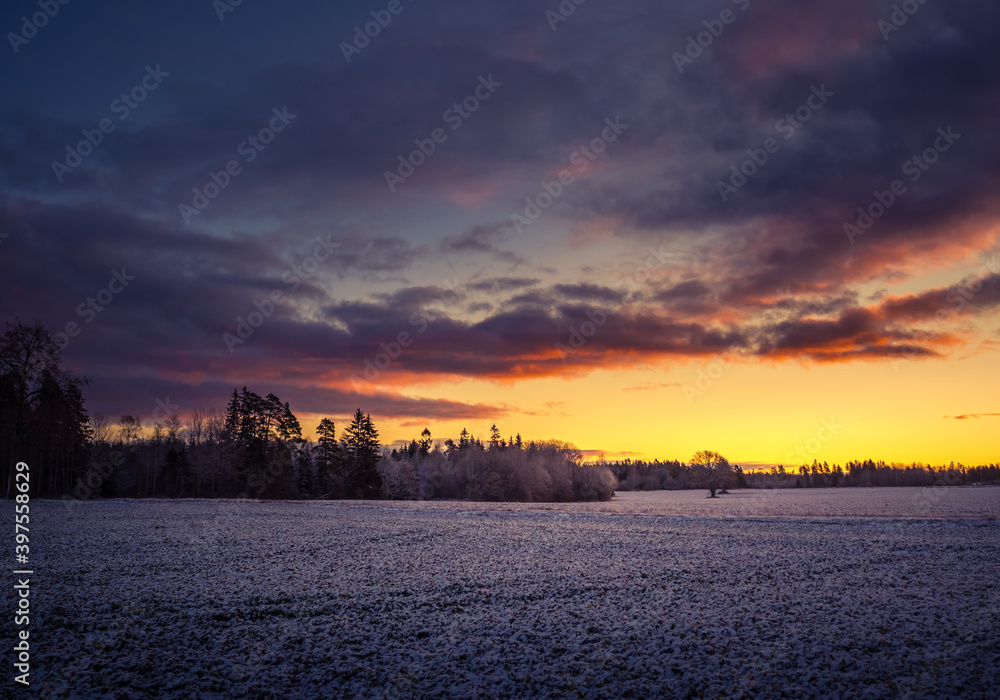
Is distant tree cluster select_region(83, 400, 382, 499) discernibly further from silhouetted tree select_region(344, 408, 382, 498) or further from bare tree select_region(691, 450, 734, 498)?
bare tree select_region(691, 450, 734, 498)

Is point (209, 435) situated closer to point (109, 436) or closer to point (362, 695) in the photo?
point (109, 436)

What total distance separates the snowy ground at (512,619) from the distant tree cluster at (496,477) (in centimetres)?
7031

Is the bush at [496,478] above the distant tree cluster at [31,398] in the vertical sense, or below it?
below

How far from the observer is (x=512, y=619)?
1142cm

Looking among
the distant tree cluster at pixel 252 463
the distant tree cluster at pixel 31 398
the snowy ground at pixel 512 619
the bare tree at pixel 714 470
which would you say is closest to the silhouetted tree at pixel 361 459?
the distant tree cluster at pixel 252 463

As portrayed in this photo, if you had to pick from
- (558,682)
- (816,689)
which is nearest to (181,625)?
(558,682)

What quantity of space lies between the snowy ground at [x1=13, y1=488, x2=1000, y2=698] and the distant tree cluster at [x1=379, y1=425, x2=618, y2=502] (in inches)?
2768

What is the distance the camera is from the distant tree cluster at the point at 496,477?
9250 centimetres

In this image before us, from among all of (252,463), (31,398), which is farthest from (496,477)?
(31,398)

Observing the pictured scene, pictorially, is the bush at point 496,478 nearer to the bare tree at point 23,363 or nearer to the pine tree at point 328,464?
the pine tree at point 328,464

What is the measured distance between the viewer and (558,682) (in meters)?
8.09

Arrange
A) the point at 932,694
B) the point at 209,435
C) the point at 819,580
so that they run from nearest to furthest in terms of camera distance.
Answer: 1. the point at 932,694
2. the point at 819,580
3. the point at 209,435

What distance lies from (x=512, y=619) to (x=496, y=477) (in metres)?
83.0

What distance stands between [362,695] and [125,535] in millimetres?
23537
